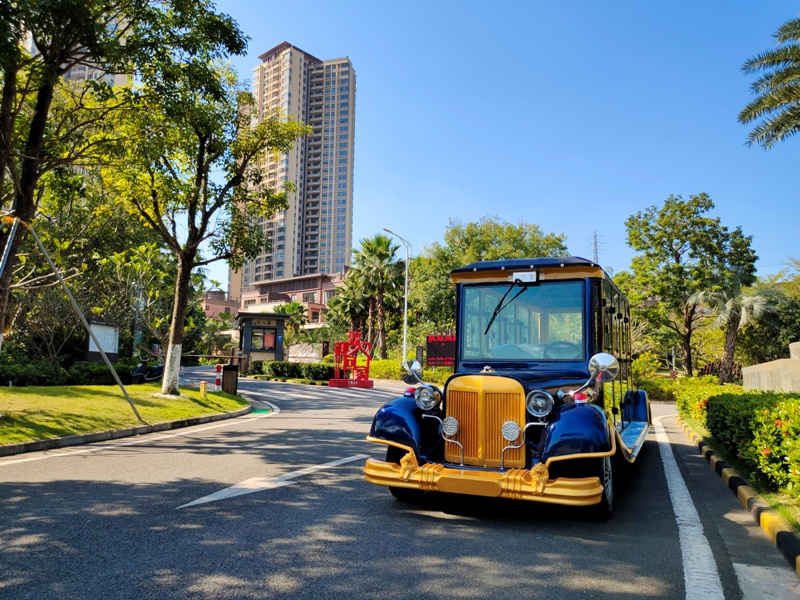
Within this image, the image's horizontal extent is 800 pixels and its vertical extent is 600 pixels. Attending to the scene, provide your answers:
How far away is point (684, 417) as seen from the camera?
14.8m

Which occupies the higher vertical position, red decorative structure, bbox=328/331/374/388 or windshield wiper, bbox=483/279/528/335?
windshield wiper, bbox=483/279/528/335

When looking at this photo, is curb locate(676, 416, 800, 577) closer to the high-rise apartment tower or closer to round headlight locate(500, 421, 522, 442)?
round headlight locate(500, 421, 522, 442)

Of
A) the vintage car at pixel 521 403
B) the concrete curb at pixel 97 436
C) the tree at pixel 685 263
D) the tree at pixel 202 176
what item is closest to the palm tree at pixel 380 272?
the tree at pixel 685 263

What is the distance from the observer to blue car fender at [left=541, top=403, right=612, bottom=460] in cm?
451

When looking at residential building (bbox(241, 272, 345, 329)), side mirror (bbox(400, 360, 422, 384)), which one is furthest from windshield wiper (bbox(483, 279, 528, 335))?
residential building (bbox(241, 272, 345, 329))

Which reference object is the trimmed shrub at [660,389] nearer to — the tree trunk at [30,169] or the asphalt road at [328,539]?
the asphalt road at [328,539]

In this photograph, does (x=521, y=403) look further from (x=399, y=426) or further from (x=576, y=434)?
(x=399, y=426)

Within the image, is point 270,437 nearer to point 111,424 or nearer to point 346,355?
point 111,424

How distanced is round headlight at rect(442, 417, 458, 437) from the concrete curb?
6.65 metres

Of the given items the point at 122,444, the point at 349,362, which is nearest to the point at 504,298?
the point at 122,444

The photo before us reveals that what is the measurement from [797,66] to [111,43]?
14.5 m

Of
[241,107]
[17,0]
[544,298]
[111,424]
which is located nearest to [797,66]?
[544,298]

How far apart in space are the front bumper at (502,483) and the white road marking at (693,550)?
2.46 feet

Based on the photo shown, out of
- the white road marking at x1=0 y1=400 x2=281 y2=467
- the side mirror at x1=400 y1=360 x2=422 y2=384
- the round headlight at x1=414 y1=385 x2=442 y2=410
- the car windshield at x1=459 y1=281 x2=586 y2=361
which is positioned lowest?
the white road marking at x1=0 y1=400 x2=281 y2=467
